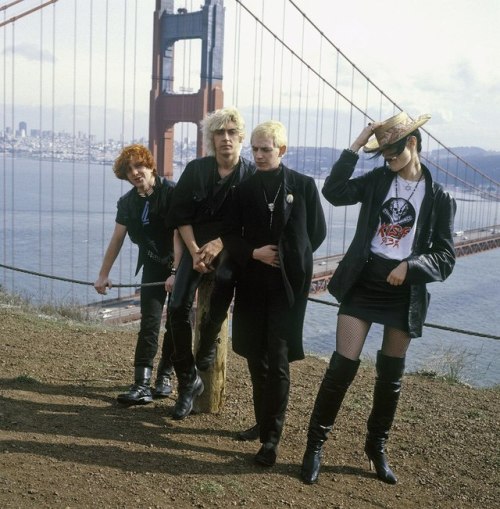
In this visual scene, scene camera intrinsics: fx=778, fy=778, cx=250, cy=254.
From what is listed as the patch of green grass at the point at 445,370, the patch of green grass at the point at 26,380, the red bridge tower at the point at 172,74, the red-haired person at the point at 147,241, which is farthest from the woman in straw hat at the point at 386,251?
the red bridge tower at the point at 172,74

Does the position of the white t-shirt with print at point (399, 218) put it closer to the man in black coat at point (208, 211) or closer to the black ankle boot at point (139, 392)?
the man in black coat at point (208, 211)

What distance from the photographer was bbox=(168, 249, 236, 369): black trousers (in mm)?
3119

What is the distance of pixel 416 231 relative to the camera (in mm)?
2854

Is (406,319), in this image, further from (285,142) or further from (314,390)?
(314,390)

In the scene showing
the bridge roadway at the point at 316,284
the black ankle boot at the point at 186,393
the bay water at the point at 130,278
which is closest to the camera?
the black ankle boot at the point at 186,393

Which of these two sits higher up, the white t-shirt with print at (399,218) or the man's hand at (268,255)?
the white t-shirt with print at (399,218)

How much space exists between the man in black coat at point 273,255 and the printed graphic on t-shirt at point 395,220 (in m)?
0.26

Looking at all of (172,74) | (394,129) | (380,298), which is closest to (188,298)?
(380,298)

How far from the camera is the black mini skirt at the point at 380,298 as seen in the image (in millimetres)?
2881

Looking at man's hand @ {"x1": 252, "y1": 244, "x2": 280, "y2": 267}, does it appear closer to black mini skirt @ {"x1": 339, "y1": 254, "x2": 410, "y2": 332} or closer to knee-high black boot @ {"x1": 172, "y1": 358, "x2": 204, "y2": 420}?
black mini skirt @ {"x1": 339, "y1": 254, "x2": 410, "y2": 332}

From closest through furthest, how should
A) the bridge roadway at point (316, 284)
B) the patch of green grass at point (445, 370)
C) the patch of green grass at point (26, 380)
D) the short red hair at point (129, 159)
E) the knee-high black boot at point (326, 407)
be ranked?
the knee-high black boot at point (326, 407), the short red hair at point (129, 159), the patch of green grass at point (26, 380), the patch of green grass at point (445, 370), the bridge roadway at point (316, 284)

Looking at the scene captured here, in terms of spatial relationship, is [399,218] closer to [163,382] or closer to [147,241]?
[147,241]

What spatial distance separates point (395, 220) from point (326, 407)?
75 centimetres

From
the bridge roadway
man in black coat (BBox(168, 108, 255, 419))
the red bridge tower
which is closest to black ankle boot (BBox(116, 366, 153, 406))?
man in black coat (BBox(168, 108, 255, 419))
